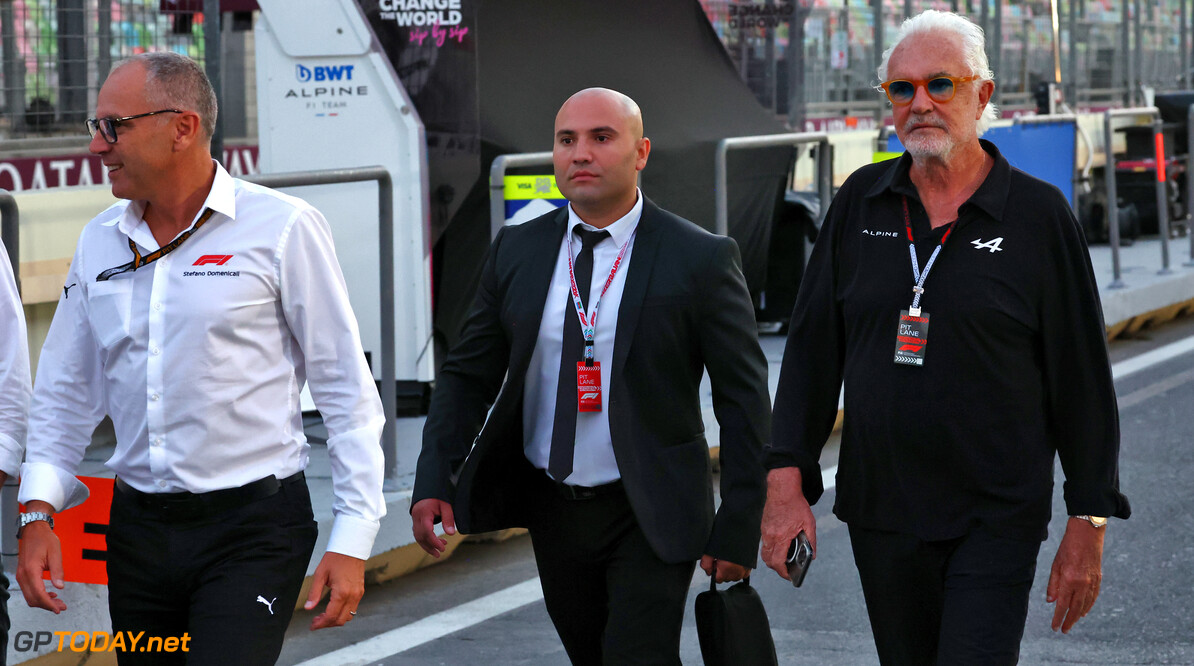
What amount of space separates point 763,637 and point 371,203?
436cm

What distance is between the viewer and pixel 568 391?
3637mm

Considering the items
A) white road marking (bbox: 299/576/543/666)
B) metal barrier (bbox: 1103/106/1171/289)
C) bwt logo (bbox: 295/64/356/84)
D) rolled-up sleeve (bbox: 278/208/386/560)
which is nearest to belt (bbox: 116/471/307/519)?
rolled-up sleeve (bbox: 278/208/386/560)

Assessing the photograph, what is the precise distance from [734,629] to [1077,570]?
2.37ft

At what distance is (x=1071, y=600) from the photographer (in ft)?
11.3

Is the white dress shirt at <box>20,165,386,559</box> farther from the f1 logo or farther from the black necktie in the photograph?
the black necktie

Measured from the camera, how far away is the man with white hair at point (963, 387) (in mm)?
3371

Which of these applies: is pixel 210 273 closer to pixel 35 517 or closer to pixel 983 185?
pixel 35 517

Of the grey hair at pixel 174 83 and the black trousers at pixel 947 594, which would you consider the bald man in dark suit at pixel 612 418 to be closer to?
the black trousers at pixel 947 594

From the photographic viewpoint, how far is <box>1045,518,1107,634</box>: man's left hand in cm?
341

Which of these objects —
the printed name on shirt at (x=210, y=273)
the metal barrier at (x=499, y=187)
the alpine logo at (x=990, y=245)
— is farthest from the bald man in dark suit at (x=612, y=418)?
the metal barrier at (x=499, y=187)

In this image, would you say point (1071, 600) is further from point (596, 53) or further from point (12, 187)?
point (596, 53)

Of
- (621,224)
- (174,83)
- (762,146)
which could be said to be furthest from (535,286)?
(762,146)

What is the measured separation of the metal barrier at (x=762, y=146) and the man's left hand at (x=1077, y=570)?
4284mm

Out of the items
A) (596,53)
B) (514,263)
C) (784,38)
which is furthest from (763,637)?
(784,38)
